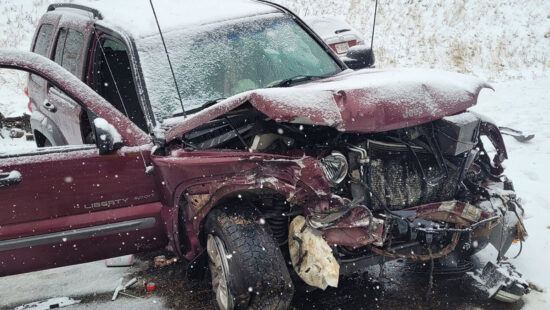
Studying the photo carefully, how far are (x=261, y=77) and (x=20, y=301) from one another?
8.44 feet

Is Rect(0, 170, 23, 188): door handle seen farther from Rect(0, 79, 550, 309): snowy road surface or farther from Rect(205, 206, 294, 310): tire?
Rect(205, 206, 294, 310): tire

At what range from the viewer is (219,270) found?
285 cm

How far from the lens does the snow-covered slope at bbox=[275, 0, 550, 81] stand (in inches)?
426

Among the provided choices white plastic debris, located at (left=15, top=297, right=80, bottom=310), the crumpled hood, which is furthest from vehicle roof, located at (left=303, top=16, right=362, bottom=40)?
white plastic debris, located at (left=15, top=297, right=80, bottom=310)

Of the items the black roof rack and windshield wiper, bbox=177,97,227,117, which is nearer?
windshield wiper, bbox=177,97,227,117

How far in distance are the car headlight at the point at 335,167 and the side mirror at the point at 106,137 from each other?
1.33 meters

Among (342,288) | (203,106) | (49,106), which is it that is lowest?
(342,288)

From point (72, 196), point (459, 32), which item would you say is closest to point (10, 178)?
point (72, 196)

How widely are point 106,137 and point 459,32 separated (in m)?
12.1

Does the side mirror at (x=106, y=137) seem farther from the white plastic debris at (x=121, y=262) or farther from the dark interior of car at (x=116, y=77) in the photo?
the white plastic debris at (x=121, y=262)

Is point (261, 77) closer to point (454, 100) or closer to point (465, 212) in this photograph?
point (454, 100)

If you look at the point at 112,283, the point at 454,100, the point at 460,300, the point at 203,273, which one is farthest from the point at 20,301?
the point at 454,100

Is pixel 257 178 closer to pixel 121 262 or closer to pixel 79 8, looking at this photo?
pixel 121 262

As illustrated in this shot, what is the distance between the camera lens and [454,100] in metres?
2.91
